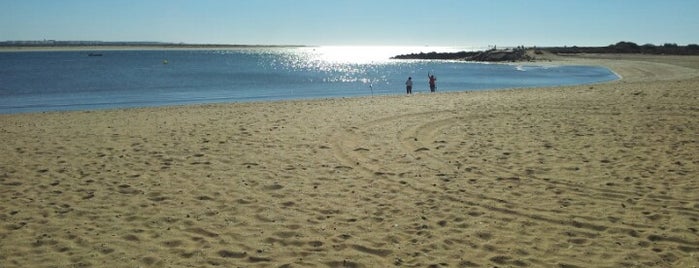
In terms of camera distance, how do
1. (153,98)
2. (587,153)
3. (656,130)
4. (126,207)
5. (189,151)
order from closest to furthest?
(126,207), (587,153), (189,151), (656,130), (153,98)

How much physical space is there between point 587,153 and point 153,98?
29.6m

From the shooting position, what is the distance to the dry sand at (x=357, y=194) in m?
6.00

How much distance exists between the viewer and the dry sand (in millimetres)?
6000

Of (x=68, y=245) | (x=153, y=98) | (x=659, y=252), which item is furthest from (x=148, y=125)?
(x=153, y=98)

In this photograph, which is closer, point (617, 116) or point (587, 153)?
point (587, 153)

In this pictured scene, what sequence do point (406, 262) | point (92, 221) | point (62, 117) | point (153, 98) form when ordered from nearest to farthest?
1. point (406, 262)
2. point (92, 221)
3. point (62, 117)
4. point (153, 98)

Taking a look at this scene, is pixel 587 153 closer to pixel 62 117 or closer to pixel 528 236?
pixel 528 236

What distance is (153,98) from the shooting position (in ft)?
112

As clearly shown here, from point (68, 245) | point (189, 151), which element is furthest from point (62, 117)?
point (68, 245)

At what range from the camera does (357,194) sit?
827 cm

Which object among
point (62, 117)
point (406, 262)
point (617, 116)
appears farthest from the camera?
point (62, 117)

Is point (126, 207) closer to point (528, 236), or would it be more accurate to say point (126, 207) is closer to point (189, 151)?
point (189, 151)

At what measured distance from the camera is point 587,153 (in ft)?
35.6

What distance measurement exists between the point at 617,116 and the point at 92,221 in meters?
14.5
